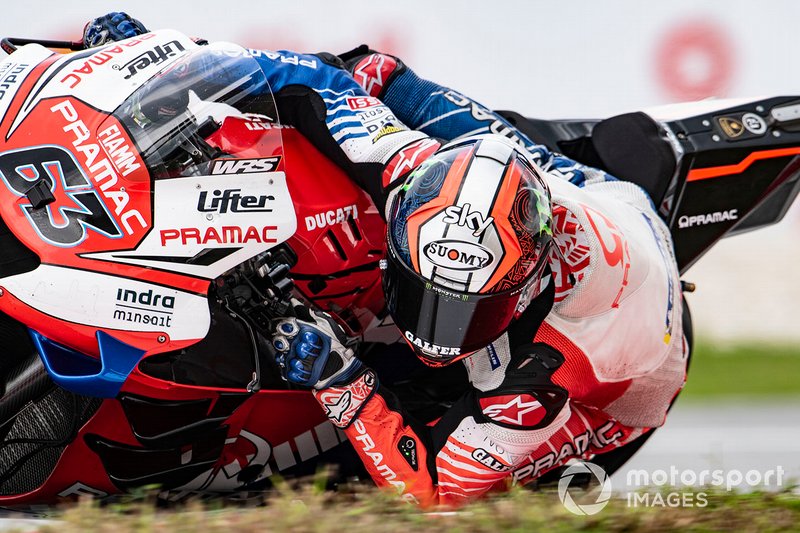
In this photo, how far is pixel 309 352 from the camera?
282cm

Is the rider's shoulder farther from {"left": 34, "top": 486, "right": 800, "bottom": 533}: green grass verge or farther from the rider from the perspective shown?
{"left": 34, "top": 486, "right": 800, "bottom": 533}: green grass verge

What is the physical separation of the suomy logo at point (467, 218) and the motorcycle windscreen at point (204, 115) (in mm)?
481

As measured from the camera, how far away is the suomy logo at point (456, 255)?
269 cm

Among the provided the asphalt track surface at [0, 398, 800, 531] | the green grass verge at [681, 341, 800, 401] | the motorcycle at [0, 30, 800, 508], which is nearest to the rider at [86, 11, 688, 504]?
the motorcycle at [0, 30, 800, 508]

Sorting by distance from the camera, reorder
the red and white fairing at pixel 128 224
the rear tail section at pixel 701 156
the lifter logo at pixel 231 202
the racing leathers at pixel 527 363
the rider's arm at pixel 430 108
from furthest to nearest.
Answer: the rear tail section at pixel 701 156 → the rider's arm at pixel 430 108 → the racing leathers at pixel 527 363 → the lifter logo at pixel 231 202 → the red and white fairing at pixel 128 224

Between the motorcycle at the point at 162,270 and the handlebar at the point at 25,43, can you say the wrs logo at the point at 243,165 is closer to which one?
the motorcycle at the point at 162,270

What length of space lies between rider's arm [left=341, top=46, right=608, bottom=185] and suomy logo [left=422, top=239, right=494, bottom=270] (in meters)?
0.92

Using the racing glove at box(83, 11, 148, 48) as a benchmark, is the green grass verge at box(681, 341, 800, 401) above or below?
below

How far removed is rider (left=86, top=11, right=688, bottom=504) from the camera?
2.74 meters

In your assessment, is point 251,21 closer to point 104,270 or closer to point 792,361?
point 104,270

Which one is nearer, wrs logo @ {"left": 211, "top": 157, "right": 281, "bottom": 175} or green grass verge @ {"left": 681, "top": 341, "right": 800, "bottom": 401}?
wrs logo @ {"left": 211, "top": 157, "right": 281, "bottom": 175}

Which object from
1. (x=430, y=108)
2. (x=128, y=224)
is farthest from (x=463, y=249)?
(x=430, y=108)

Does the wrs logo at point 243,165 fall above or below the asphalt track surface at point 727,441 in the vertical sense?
above

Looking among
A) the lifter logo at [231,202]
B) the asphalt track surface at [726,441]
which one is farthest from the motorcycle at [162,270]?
the asphalt track surface at [726,441]
